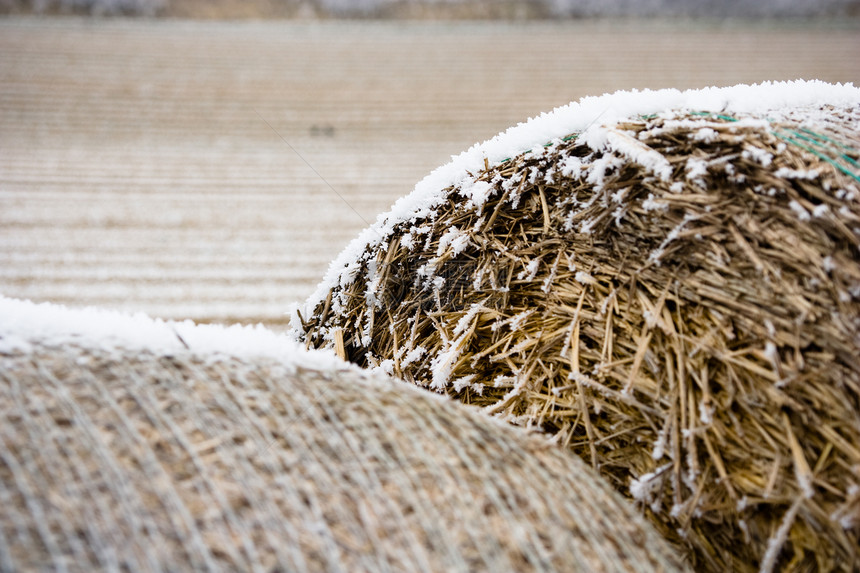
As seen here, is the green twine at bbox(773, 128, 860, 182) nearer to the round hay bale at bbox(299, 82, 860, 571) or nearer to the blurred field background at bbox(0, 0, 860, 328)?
the round hay bale at bbox(299, 82, 860, 571)

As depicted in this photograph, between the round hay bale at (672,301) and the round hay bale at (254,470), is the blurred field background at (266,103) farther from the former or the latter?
the round hay bale at (254,470)

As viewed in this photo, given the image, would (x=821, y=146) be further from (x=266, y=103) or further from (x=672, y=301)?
(x=266, y=103)

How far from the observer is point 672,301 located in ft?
3.60

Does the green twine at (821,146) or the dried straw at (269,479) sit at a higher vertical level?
the green twine at (821,146)

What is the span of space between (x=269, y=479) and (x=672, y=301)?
2.43 feet

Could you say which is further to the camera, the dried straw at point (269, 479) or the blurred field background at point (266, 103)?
the blurred field background at point (266, 103)

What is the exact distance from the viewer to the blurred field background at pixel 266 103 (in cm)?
370

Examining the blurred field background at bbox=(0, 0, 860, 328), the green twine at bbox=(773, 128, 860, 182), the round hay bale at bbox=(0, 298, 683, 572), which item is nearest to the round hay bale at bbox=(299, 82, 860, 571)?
the green twine at bbox=(773, 128, 860, 182)

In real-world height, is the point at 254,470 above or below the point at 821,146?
below

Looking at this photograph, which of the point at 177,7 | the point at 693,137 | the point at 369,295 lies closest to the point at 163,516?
the point at 369,295

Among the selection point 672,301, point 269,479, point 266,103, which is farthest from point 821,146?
point 266,103

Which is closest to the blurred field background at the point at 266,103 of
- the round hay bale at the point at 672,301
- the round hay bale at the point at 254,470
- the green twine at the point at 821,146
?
the round hay bale at the point at 672,301

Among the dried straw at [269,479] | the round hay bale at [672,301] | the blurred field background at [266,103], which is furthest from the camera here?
the blurred field background at [266,103]

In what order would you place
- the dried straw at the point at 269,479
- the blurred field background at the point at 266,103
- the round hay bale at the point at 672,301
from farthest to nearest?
1. the blurred field background at the point at 266,103
2. the round hay bale at the point at 672,301
3. the dried straw at the point at 269,479
